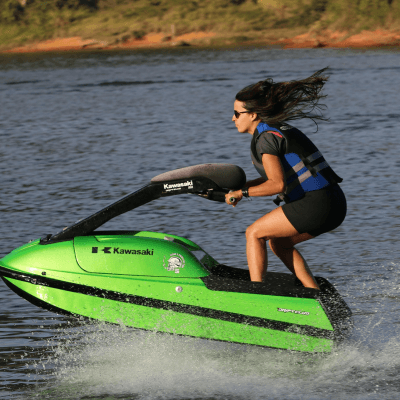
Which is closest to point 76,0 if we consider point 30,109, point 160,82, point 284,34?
point 284,34

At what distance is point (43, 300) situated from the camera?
454 centimetres

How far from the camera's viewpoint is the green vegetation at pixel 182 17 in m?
85.2

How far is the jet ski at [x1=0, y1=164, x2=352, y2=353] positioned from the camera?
4398 millimetres

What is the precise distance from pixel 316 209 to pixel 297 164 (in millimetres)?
290

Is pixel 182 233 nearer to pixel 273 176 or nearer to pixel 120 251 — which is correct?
pixel 120 251

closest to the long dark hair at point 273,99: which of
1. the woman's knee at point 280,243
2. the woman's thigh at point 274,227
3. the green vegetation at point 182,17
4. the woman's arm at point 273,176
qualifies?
the woman's arm at point 273,176

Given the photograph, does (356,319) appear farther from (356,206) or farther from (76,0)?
(76,0)

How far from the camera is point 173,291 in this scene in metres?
4.42

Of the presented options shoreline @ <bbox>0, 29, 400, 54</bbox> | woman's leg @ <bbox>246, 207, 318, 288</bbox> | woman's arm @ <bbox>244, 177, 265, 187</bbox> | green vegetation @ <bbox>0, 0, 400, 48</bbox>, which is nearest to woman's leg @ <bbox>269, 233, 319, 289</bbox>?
woman's leg @ <bbox>246, 207, 318, 288</bbox>

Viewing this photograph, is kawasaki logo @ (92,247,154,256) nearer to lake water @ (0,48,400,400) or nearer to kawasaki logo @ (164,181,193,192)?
kawasaki logo @ (164,181,193,192)

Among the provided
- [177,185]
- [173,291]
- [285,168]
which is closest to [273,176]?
[285,168]

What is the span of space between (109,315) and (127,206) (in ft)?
2.15

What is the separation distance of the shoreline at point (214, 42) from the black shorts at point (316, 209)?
64.8 meters

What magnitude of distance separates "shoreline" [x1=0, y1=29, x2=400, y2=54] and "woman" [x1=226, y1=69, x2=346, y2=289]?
64781 millimetres
